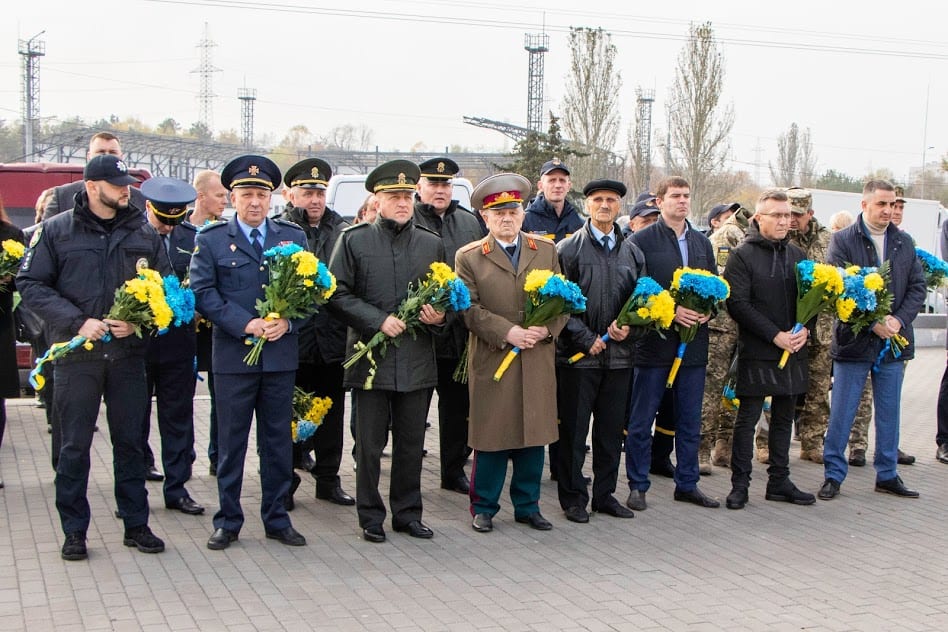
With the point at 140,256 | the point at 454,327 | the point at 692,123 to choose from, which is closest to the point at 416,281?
the point at 454,327

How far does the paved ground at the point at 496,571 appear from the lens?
546 centimetres

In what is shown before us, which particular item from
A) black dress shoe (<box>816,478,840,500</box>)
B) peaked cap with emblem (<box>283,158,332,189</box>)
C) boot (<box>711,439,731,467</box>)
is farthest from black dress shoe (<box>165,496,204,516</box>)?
black dress shoe (<box>816,478,840,500</box>)

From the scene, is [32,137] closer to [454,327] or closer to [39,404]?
[39,404]

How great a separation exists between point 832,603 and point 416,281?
3214mm

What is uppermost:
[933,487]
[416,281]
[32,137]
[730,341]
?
[32,137]

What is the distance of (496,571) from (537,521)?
1.01 m

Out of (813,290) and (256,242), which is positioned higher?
(256,242)

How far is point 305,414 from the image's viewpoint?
24.9ft

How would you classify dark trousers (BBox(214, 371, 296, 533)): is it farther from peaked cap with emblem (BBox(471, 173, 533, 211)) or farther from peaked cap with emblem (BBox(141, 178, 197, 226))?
peaked cap with emblem (BBox(471, 173, 533, 211))

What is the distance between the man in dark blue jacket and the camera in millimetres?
7855

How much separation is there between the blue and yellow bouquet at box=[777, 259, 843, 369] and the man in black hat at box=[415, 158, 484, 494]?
2.49m

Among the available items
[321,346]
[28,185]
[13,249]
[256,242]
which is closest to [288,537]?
[321,346]

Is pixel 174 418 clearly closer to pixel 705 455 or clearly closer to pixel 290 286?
pixel 290 286

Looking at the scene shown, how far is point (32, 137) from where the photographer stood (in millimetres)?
46438
